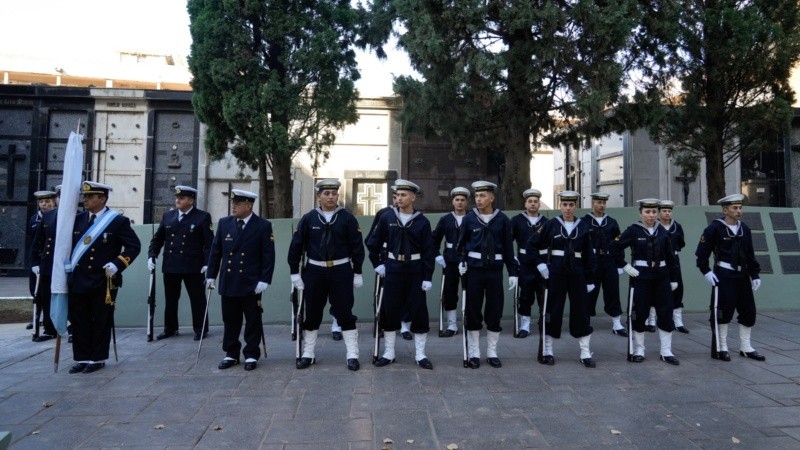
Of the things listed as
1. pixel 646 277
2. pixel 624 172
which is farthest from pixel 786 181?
pixel 646 277

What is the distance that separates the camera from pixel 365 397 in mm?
5051

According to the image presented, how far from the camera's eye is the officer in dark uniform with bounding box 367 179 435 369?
6195mm

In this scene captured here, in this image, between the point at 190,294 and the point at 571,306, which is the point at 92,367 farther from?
the point at 571,306

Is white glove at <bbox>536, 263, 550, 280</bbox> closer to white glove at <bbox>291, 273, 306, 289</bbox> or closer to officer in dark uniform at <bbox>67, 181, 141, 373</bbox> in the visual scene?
white glove at <bbox>291, 273, 306, 289</bbox>

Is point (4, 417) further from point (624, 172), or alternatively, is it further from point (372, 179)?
point (624, 172)

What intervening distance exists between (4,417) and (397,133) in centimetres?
1338

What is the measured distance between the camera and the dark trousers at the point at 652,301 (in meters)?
6.41

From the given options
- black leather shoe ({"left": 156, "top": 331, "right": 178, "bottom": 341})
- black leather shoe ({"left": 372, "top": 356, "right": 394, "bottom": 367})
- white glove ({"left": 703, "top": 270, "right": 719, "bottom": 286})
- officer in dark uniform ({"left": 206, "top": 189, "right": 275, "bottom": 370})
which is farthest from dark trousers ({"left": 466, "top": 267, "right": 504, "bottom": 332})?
black leather shoe ({"left": 156, "top": 331, "right": 178, "bottom": 341})

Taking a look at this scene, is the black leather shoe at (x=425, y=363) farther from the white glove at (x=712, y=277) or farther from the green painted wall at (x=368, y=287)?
the white glove at (x=712, y=277)

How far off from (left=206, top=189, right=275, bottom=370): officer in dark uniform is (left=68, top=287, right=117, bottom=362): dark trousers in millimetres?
1222

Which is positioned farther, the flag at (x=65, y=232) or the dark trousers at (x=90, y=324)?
the dark trousers at (x=90, y=324)

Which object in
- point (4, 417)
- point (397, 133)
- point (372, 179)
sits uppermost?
point (397, 133)

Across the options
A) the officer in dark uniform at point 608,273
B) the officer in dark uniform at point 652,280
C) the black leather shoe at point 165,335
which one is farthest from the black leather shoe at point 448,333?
the black leather shoe at point 165,335

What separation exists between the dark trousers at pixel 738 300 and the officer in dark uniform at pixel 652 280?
0.60 meters
